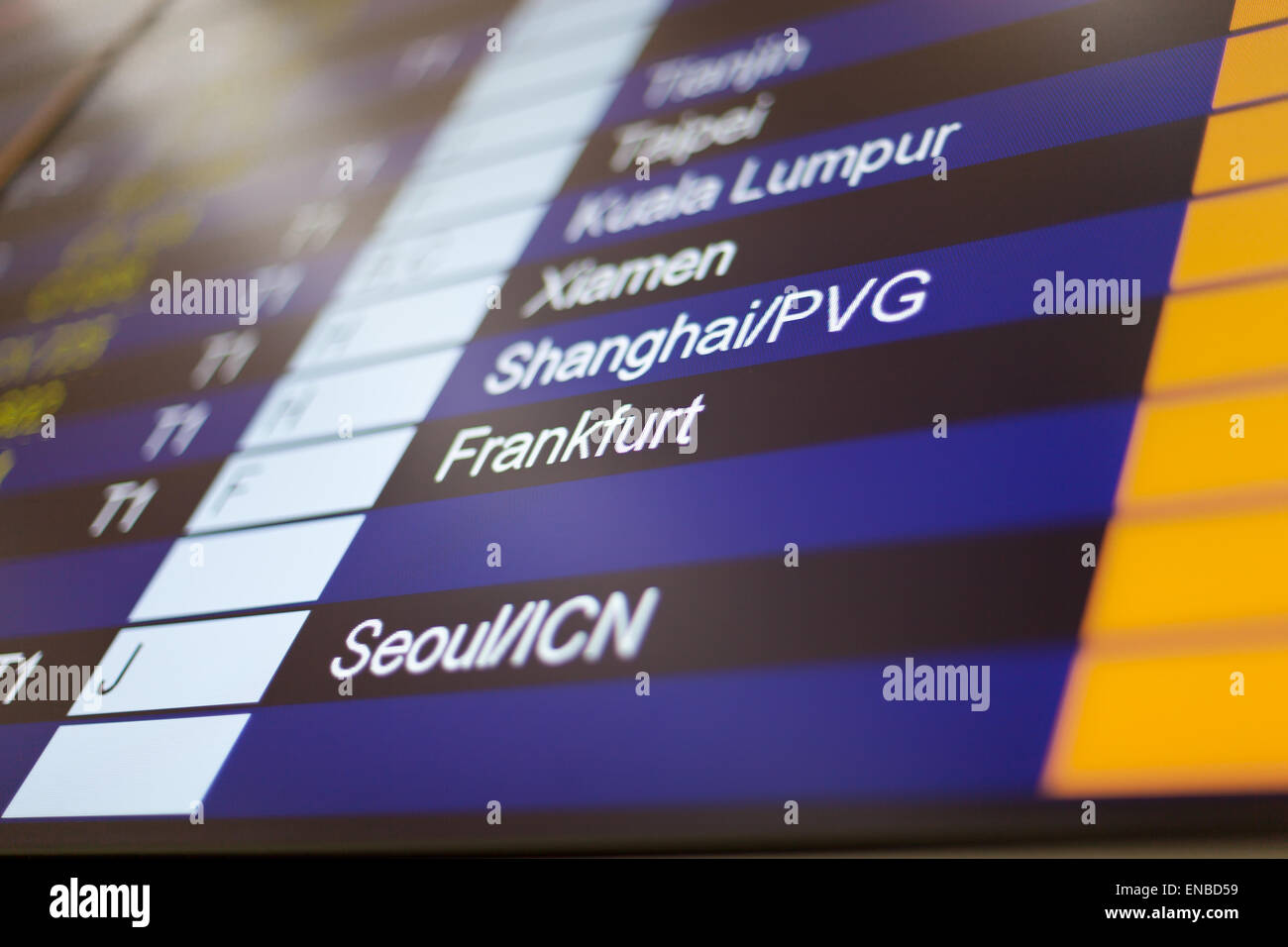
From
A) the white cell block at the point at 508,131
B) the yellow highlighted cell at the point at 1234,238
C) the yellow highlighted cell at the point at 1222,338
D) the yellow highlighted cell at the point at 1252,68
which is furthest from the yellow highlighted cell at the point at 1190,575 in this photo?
the white cell block at the point at 508,131

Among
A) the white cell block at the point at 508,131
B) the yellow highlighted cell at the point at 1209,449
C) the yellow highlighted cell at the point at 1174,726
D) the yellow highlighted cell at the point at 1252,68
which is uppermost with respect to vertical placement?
the white cell block at the point at 508,131

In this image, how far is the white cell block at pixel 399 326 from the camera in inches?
84.9

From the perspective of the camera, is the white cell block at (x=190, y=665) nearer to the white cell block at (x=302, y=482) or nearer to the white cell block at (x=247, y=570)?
the white cell block at (x=247, y=570)

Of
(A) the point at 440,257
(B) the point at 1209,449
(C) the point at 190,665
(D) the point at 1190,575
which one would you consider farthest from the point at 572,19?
(D) the point at 1190,575

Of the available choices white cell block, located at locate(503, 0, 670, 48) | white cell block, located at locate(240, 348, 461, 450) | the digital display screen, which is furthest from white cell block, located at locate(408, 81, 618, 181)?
white cell block, located at locate(240, 348, 461, 450)

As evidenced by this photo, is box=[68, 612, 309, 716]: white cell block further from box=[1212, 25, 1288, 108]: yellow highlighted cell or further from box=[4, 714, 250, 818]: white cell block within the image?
box=[1212, 25, 1288, 108]: yellow highlighted cell

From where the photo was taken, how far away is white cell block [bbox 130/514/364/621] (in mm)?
1904

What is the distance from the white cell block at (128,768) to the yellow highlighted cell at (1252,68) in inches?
77.2

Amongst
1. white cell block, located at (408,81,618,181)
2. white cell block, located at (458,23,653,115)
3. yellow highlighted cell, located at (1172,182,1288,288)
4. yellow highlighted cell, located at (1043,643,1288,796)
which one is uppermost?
white cell block, located at (458,23,653,115)

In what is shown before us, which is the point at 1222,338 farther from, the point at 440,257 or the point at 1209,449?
the point at 440,257

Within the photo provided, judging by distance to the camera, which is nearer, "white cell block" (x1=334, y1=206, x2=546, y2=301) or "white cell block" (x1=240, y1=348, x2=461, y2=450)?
"white cell block" (x1=240, y1=348, x2=461, y2=450)

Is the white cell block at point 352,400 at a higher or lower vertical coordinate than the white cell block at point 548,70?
lower

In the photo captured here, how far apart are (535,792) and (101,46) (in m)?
3.32

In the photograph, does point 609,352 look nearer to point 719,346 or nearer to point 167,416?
point 719,346
